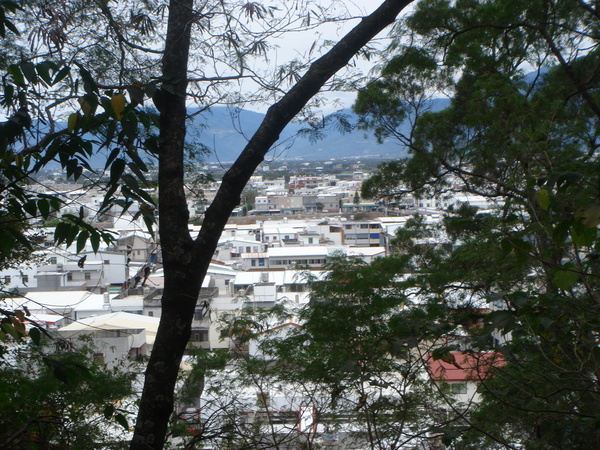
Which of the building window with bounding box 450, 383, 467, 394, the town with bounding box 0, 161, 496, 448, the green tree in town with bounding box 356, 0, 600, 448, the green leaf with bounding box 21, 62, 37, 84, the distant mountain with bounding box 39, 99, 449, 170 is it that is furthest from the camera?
the green tree in town with bounding box 356, 0, 600, 448

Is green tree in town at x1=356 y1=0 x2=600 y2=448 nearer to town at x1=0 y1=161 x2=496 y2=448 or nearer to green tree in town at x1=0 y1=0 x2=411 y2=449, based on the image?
town at x1=0 y1=161 x2=496 y2=448

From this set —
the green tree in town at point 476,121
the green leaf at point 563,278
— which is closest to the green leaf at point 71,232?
the green leaf at point 563,278

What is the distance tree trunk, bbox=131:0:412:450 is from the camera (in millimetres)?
1551

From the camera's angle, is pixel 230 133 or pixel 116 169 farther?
pixel 230 133

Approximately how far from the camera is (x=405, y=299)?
12.8 ft

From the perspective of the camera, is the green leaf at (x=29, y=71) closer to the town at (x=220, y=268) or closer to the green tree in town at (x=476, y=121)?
the town at (x=220, y=268)

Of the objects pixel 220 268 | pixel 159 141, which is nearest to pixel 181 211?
pixel 159 141

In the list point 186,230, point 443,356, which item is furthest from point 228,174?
point 443,356

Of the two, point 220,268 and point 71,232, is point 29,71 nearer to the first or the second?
point 71,232

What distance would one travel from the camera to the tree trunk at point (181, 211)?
5.09 feet

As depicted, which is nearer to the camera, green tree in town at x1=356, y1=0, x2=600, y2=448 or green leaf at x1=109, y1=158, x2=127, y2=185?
green leaf at x1=109, y1=158, x2=127, y2=185

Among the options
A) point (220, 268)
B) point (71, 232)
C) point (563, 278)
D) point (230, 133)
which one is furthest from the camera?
point (220, 268)

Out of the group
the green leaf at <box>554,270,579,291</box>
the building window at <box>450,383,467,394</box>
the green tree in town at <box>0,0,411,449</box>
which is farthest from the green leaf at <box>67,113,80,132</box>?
the building window at <box>450,383,467,394</box>

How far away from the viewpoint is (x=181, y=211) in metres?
1.64
